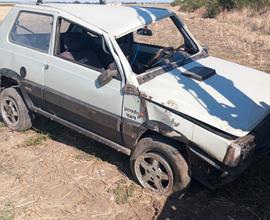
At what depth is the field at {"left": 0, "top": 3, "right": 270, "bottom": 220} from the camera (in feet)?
14.1

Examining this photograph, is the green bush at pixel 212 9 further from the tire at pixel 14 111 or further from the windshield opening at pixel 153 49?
the tire at pixel 14 111

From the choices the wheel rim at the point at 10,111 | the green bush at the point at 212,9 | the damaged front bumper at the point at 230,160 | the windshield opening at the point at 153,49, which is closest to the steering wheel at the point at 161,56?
the windshield opening at the point at 153,49

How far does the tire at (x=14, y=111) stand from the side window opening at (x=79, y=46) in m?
1.18

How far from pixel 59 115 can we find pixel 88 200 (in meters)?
1.36

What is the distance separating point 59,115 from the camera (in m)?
5.39

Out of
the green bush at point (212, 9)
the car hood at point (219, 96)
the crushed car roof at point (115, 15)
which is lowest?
the green bush at point (212, 9)

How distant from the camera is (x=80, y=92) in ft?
15.9

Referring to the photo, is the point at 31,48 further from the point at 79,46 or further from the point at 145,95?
the point at 145,95

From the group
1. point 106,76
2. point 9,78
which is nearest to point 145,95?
point 106,76

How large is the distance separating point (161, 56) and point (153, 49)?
1.67 feet

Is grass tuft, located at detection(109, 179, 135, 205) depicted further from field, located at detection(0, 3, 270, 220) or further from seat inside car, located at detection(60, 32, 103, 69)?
seat inside car, located at detection(60, 32, 103, 69)

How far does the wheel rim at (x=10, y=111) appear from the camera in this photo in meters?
6.04

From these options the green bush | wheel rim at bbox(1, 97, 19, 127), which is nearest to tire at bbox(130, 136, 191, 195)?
wheel rim at bbox(1, 97, 19, 127)

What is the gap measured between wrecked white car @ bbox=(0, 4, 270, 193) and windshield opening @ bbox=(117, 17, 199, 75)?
0.6 inches
